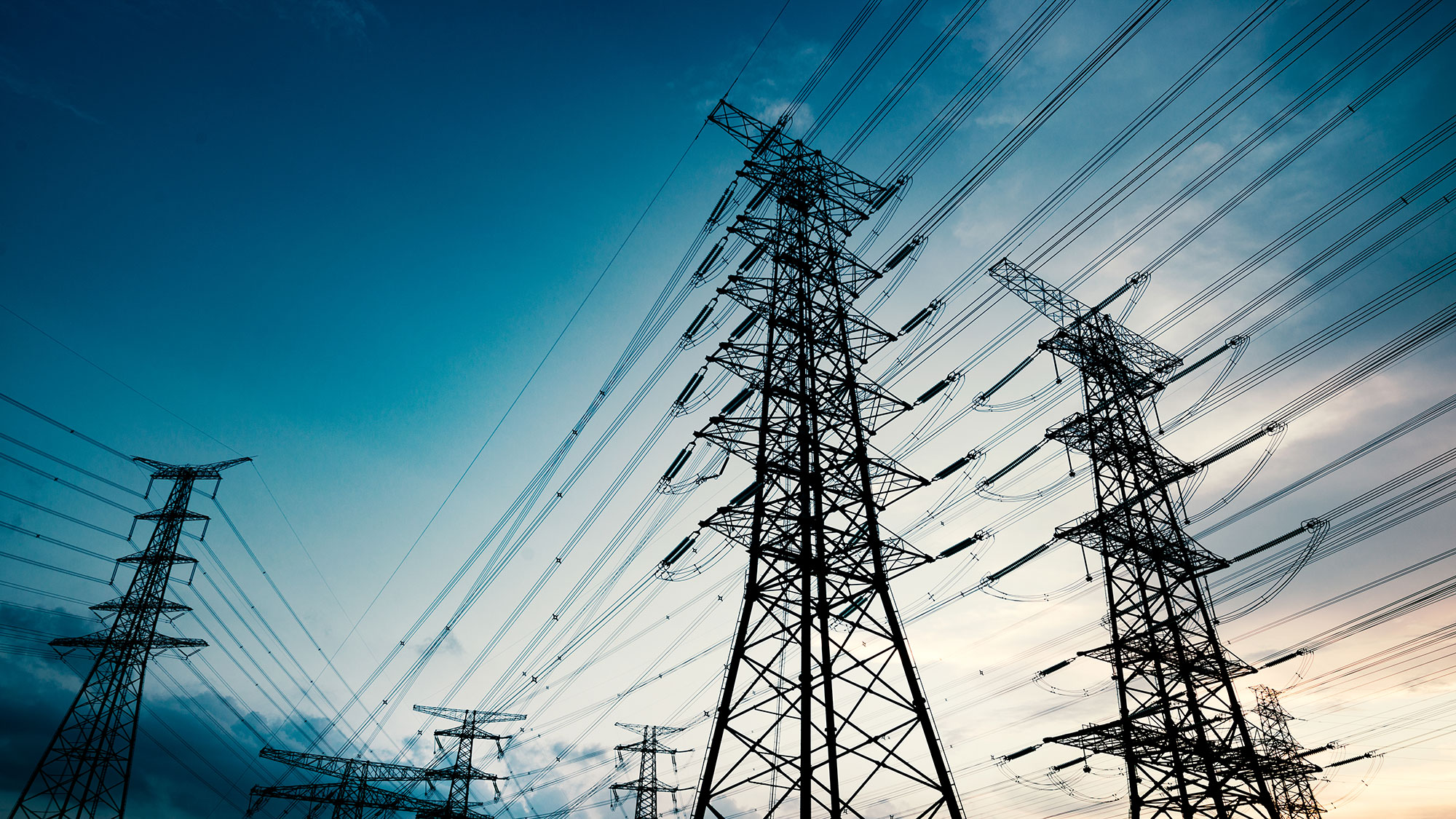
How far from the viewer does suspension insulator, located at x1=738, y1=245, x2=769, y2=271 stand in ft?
62.5

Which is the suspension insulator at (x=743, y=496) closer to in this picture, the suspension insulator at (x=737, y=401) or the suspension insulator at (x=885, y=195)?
the suspension insulator at (x=737, y=401)

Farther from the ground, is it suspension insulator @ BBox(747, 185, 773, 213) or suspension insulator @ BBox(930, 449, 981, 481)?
suspension insulator @ BBox(747, 185, 773, 213)

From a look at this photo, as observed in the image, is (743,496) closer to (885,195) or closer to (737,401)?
(737,401)

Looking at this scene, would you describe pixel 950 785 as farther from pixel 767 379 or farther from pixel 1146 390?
pixel 1146 390

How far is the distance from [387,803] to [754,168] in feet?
136

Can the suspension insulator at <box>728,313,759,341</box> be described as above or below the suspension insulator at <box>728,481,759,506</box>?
above

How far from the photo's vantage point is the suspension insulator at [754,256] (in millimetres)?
19062

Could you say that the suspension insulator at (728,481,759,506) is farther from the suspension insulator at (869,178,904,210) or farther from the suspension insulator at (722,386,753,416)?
the suspension insulator at (869,178,904,210)

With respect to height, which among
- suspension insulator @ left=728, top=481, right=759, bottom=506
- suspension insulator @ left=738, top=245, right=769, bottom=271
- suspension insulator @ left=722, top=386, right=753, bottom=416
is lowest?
suspension insulator @ left=728, top=481, right=759, bottom=506

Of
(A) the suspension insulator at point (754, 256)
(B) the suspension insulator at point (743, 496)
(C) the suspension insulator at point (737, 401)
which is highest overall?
(A) the suspension insulator at point (754, 256)

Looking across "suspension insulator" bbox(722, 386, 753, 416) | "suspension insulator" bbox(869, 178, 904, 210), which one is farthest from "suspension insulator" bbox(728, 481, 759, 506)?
"suspension insulator" bbox(869, 178, 904, 210)

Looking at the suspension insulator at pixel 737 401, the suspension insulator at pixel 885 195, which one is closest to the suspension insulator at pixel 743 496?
the suspension insulator at pixel 737 401

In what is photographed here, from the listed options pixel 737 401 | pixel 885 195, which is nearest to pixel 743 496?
pixel 737 401

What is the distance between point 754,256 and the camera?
19.1 m
